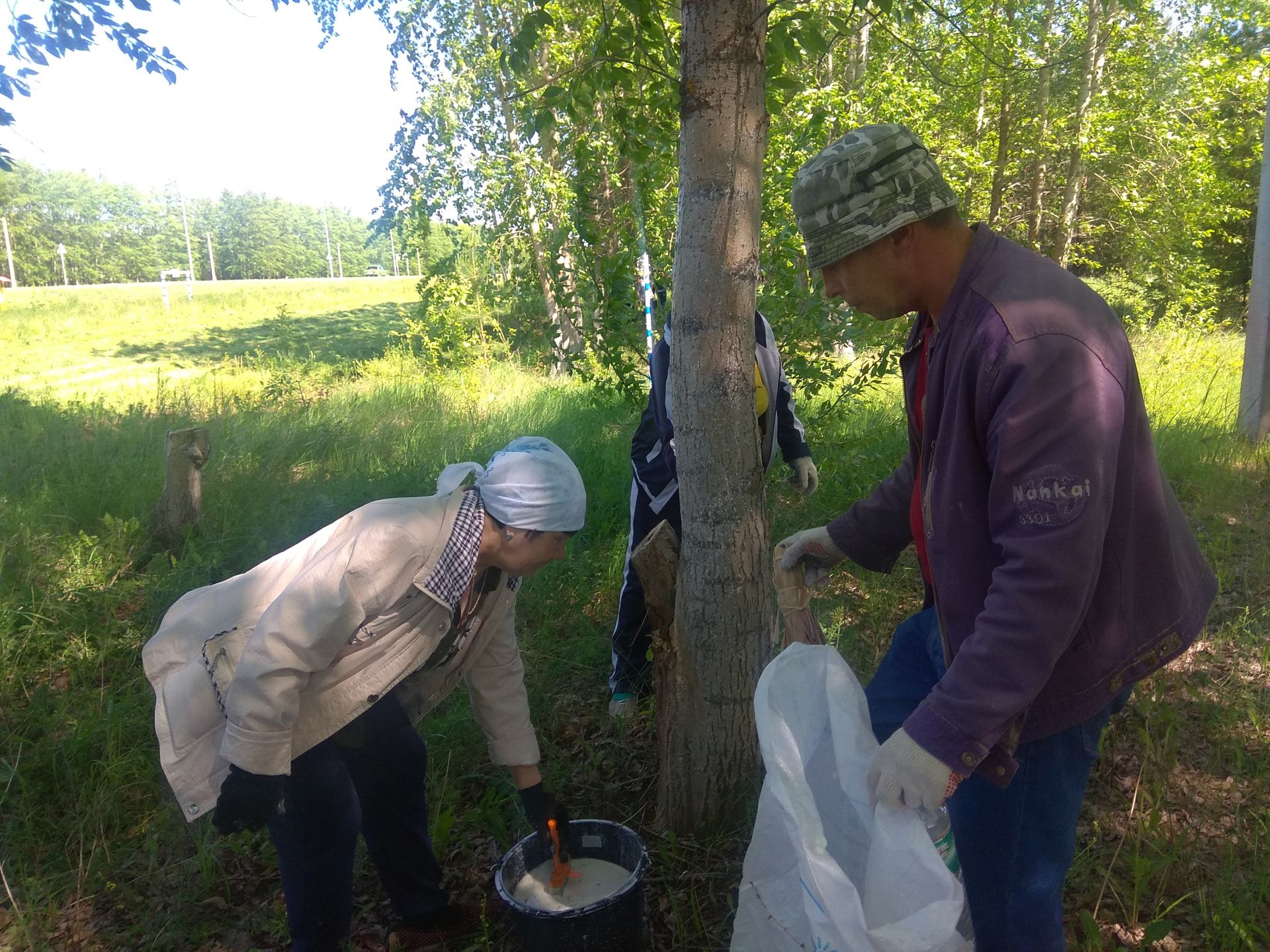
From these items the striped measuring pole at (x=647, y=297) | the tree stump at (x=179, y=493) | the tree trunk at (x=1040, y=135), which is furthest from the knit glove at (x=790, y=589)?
the tree trunk at (x=1040, y=135)

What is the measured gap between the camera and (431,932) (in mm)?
2541

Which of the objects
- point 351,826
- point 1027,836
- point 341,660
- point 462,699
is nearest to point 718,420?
point 341,660

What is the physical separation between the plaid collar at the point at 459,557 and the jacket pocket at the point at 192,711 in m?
0.55

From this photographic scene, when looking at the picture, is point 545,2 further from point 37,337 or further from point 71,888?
point 37,337

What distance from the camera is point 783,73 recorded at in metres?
3.12

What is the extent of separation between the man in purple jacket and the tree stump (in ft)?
14.0

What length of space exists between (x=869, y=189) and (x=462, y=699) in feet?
9.35

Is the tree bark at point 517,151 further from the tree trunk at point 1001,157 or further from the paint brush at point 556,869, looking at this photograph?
the paint brush at point 556,869

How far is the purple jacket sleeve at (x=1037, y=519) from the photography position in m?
1.28

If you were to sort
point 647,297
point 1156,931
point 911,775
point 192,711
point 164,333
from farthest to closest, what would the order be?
point 164,333
point 647,297
point 1156,931
point 192,711
point 911,775

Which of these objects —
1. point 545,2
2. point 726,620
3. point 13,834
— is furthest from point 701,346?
point 13,834

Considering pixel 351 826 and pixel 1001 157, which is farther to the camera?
pixel 1001 157

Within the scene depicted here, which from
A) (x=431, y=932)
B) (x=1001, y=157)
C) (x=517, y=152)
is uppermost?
(x=1001, y=157)

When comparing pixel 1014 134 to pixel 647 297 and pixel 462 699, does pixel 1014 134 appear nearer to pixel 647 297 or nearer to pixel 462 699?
pixel 647 297
